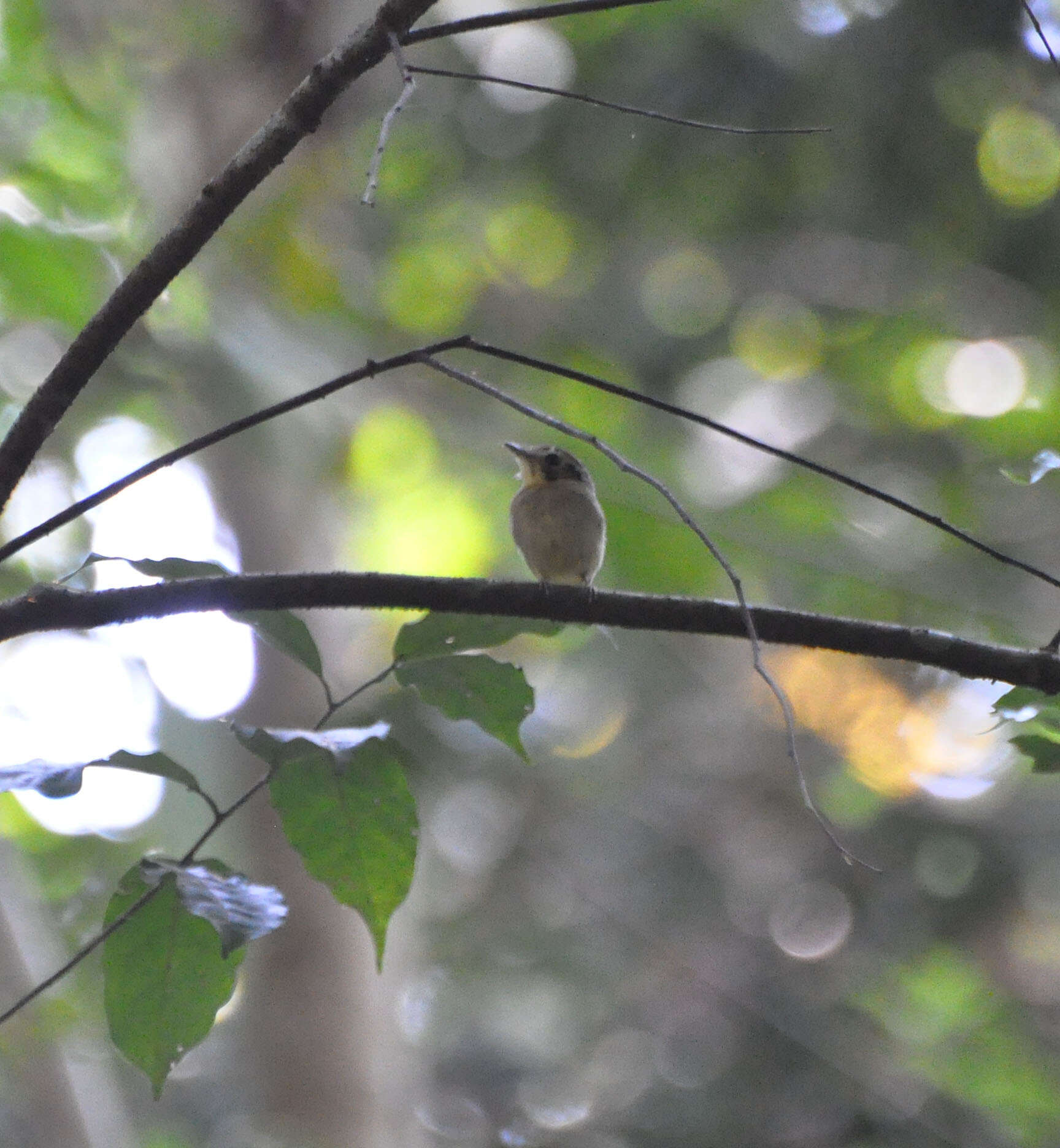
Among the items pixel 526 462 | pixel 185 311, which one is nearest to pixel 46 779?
pixel 526 462

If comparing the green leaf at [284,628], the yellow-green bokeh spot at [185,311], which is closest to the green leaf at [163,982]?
the green leaf at [284,628]

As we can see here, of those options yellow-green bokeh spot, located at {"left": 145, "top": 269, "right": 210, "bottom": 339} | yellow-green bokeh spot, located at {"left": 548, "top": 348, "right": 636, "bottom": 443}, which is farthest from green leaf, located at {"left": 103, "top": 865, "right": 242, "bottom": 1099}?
yellow-green bokeh spot, located at {"left": 548, "top": 348, "right": 636, "bottom": 443}

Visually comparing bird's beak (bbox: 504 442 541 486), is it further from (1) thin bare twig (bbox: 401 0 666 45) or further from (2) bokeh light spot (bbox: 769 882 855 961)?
(2) bokeh light spot (bbox: 769 882 855 961)

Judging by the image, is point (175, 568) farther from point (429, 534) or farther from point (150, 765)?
point (429, 534)

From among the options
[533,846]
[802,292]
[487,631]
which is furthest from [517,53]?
[487,631]

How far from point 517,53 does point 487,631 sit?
704 cm

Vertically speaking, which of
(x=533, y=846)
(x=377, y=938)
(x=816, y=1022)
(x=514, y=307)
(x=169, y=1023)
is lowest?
(x=169, y=1023)

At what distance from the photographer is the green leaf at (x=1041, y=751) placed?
63.4 inches

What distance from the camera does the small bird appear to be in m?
3.84

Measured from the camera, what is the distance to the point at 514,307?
811cm

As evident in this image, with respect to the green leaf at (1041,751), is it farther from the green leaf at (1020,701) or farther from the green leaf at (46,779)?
the green leaf at (46,779)

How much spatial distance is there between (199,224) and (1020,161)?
6364 mm

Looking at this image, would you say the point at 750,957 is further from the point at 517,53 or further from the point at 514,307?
the point at 517,53

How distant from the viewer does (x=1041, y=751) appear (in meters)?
1.63
